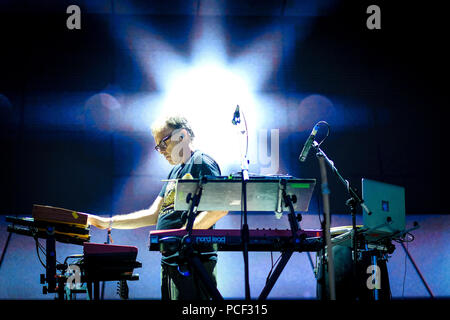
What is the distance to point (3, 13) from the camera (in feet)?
16.6

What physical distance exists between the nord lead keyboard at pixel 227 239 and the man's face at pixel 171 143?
791 millimetres

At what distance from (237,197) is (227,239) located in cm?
24

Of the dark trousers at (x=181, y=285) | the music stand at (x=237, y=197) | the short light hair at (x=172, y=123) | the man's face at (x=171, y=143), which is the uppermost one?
the short light hair at (x=172, y=123)

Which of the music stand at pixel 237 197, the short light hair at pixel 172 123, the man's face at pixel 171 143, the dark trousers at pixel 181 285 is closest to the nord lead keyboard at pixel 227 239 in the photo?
the music stand at pixel 237 197

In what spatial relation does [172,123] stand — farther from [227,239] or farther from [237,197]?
[227,239]

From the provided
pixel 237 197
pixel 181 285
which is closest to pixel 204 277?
pixel 181 285

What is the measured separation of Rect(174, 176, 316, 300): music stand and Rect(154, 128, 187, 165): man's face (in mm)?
713

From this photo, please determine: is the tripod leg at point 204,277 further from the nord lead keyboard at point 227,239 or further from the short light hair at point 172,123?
the short light hair at point 172,123

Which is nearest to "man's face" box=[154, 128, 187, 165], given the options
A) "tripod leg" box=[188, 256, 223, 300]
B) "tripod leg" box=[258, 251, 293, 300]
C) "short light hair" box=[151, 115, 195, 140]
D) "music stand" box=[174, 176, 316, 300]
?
"short light hair" box=[151, 115, 195, 140]

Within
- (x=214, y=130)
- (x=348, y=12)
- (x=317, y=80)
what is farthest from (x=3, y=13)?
(x=348, y=12)

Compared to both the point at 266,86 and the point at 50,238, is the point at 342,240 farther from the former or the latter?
the point at 266,86

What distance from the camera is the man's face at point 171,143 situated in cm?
303

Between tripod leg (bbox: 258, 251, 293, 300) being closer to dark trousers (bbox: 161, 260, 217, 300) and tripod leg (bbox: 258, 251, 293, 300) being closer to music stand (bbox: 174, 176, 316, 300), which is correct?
music stand (bbox: 174, 176, 316, 300)
